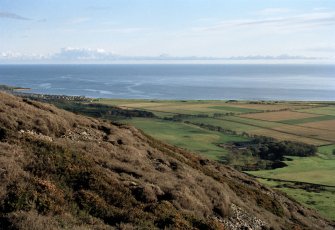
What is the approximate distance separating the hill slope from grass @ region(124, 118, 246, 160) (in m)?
64.1

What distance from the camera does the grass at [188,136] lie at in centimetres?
10062

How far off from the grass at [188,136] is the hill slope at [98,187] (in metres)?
64.1

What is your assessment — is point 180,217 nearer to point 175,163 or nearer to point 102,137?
point 175,163

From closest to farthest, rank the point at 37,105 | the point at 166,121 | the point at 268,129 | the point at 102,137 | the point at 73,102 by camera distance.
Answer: the point at 102,137, the point at 37,105, the point at 268,129, the point at 166,121, the point at 73,102

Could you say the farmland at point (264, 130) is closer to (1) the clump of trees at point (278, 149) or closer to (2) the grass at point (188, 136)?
(2) the grass at point (188, 136)

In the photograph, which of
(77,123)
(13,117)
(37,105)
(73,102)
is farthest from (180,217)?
(73,102)

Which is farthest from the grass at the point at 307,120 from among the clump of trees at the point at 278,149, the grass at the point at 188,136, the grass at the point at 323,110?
the clump of trees at the point at 278,149

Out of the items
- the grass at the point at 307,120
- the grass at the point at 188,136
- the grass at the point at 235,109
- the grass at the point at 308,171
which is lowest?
the grass at the point at 308,171

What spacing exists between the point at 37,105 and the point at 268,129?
99.6 metres

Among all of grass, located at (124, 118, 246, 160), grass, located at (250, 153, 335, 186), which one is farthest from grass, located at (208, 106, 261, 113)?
grass, located at (250, 153, 335, 186)

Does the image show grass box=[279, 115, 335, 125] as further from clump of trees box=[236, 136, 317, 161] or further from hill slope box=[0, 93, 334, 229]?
hill slope box=[0, 93, 334, 229]

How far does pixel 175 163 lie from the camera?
31219mm

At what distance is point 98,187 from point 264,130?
10831cm

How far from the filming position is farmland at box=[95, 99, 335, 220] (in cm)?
6875
